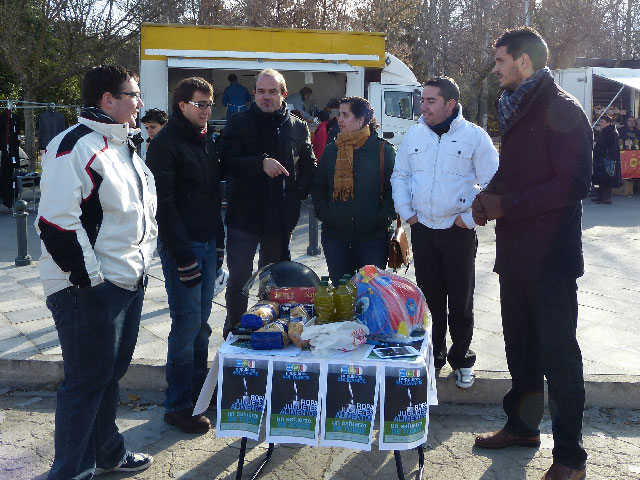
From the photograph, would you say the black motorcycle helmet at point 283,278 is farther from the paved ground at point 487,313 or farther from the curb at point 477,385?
the paved ground at point 487,313

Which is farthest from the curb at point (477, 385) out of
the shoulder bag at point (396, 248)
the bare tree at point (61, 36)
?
the bare tree at point (61, 36)

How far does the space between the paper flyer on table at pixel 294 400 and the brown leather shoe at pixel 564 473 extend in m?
1.26

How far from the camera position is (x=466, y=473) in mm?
3631

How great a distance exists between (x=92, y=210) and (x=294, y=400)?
3.99ft

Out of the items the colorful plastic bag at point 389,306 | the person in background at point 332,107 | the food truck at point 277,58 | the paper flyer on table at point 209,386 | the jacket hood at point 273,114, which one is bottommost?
the paper flyer on table at point 209,386

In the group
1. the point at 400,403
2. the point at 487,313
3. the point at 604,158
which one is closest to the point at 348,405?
the point at 400,403

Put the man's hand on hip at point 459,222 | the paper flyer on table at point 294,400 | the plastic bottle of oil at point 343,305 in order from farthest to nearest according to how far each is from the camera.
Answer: the man's hand on hip at point 459,222 < the plastic bottle of oil at point 343,305 < the paper flyer on table at point 294,400

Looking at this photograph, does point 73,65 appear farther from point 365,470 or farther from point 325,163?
point 365,470

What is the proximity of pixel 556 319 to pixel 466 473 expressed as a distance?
0.95m

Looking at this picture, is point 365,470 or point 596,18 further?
point 596,18

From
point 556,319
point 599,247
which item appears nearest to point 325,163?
point 556,319

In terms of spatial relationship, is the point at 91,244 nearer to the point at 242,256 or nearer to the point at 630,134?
the point at 242,256

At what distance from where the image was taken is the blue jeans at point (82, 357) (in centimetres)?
306

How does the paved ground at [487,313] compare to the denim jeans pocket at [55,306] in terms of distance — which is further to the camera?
the paved ground at [487,313]
